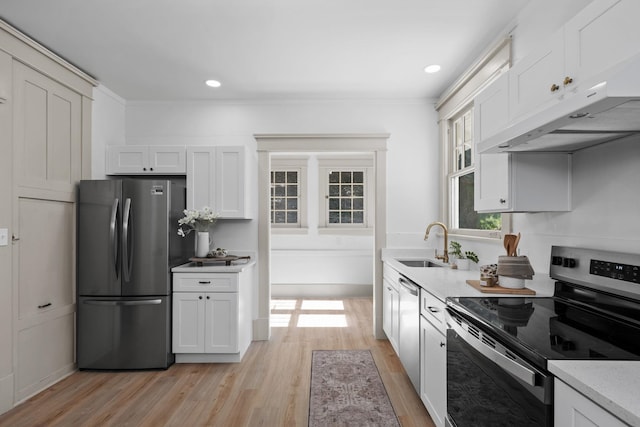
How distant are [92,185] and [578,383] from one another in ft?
11.7

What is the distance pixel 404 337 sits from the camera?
2842mm

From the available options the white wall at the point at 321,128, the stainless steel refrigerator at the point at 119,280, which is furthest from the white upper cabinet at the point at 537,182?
the stainless steel refrigerator at the point at 119,280

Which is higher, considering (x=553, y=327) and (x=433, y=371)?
(x=553, y=327)

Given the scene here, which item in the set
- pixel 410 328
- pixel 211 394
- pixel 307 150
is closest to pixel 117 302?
pixel 211 394

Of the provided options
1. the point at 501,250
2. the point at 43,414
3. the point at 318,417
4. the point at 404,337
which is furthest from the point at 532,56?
the point at 43,414

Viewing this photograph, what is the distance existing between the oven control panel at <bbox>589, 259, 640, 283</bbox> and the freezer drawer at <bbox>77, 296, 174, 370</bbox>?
3170 mm

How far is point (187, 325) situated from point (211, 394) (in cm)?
76

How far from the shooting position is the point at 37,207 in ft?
9.16

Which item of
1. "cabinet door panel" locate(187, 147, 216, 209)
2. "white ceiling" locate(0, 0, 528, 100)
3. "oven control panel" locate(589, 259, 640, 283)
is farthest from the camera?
"cabinet door panel" locate(187, 147, 216, 209)

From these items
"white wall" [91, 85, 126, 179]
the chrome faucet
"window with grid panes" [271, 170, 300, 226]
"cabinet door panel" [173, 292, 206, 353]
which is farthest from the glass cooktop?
"window with grid panes" [271, 170, 300, 226]

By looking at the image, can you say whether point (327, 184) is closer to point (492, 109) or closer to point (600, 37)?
point (492, 109)

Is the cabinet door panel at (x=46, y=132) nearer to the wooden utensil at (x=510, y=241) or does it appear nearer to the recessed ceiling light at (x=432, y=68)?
the recessed ceiling light at (x=432, y=68)

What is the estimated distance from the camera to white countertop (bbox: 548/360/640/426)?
2.59 feet

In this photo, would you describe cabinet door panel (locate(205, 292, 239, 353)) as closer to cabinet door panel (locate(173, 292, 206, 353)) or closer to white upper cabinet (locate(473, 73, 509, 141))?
cabinet door panel (locate(173, 292, 206, 353))
